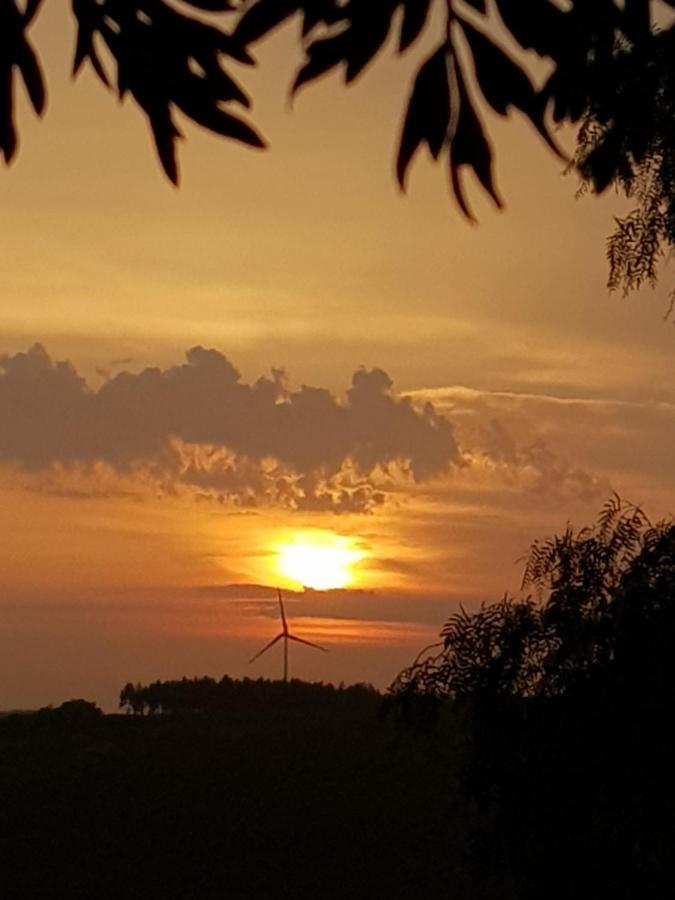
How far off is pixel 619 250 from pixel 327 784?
3214cm

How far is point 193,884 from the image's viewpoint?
39.7m

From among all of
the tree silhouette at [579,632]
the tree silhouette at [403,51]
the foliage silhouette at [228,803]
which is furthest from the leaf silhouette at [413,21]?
the foliage silhouette at [228,803]

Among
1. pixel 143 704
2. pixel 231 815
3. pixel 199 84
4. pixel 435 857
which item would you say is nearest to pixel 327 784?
pixel 231 815

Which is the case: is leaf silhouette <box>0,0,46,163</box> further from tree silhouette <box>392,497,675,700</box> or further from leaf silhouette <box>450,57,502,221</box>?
tree silhouette <box>392,497,675,700</box>

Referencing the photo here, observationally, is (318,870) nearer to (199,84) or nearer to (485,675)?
(485,675)

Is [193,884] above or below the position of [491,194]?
below

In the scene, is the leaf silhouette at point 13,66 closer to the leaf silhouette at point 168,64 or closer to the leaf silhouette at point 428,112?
the leaf silhouette at point 168,64

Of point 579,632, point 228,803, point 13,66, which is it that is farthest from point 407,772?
point 13,66

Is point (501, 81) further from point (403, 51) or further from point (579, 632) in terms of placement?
point (579, 632)

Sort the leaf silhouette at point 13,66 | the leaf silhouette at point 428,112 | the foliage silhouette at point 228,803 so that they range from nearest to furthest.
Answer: the leaf silhouette at point 428,112 → the leaf silhouette at point 13,66 → the foliage silhouette at point 228,803

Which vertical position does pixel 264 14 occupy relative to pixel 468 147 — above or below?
above

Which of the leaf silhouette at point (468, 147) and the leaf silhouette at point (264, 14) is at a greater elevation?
the leaf silhouette at point (264, 14)

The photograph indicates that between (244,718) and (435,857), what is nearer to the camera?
(435,857)

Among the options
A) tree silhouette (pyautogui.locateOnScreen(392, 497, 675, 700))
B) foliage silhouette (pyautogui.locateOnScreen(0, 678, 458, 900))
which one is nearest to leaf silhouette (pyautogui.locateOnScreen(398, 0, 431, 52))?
tree silhouette (pyautogui.locateOnScreen(392, 497, 675, 700))
